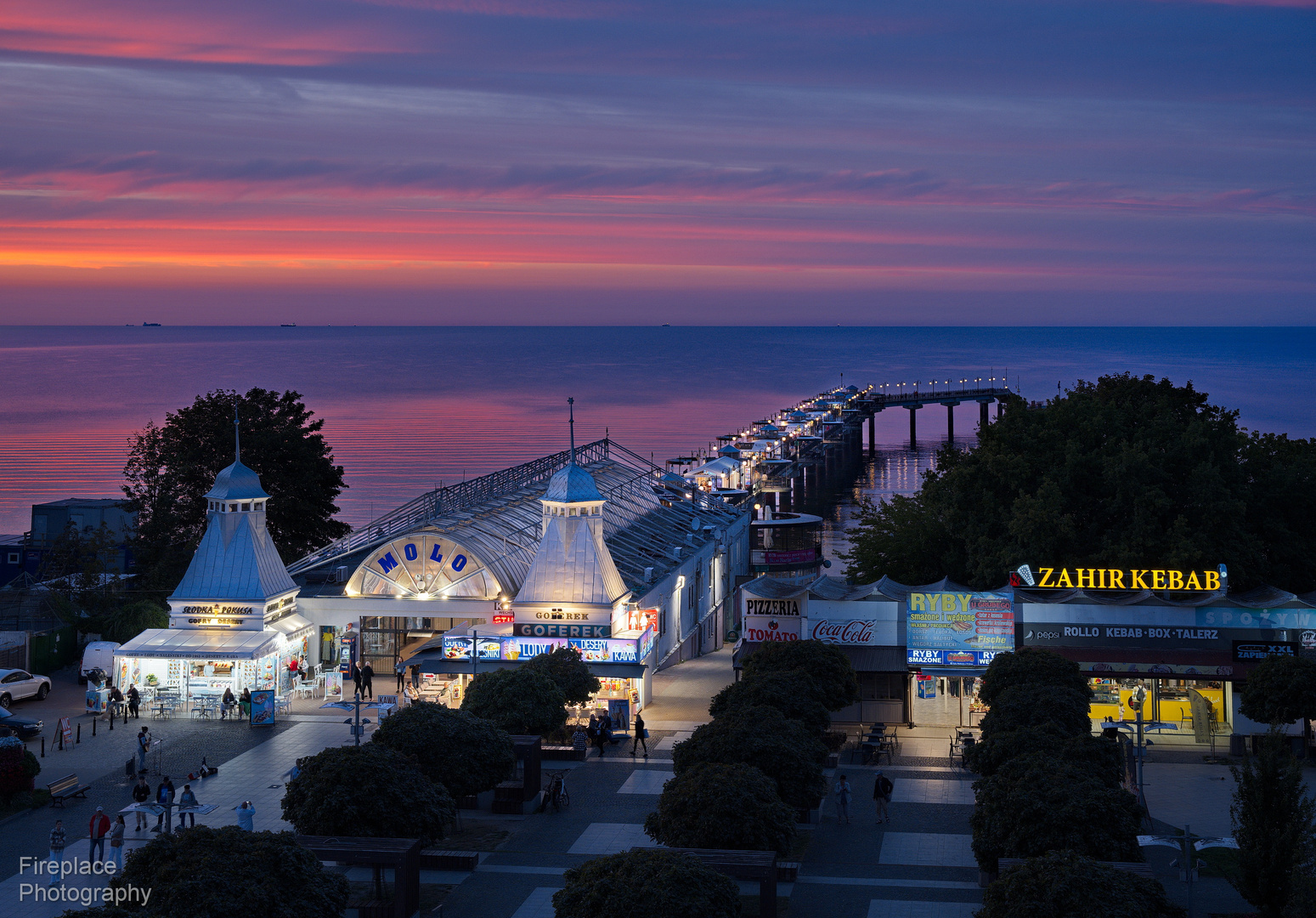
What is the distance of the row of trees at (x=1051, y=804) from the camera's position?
915 inches

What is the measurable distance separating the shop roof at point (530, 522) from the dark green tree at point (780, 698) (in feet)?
44.4

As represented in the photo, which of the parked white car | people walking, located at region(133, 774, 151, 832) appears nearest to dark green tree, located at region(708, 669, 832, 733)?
people walking, located at region(133, 774, 151, 832)

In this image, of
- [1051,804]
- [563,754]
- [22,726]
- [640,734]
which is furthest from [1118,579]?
[22,726]

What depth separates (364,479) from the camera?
435 ft

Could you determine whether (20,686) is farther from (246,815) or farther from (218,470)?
(218,470)

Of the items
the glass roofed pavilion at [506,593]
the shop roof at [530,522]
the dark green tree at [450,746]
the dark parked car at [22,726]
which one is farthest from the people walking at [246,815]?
the shop roof at [530,522]

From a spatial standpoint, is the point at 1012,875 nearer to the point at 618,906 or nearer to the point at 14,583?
the point at 618,906

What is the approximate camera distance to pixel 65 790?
1475 inches

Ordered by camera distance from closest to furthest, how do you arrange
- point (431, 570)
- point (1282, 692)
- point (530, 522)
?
point (1282, 692)
point (431, 570)
point (530, 522)

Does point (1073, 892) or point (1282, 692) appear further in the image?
point (1282, 692)

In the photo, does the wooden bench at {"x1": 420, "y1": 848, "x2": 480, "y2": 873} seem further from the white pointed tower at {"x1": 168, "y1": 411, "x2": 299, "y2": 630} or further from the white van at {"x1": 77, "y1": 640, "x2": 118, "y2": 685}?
the white van at {"x1": 77, "y1": 640, "x2": 118, "y2": 685}

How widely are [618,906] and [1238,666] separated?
28.3 meters

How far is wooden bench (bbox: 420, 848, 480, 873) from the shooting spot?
3231cm

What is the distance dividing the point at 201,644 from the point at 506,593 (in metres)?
10.9
